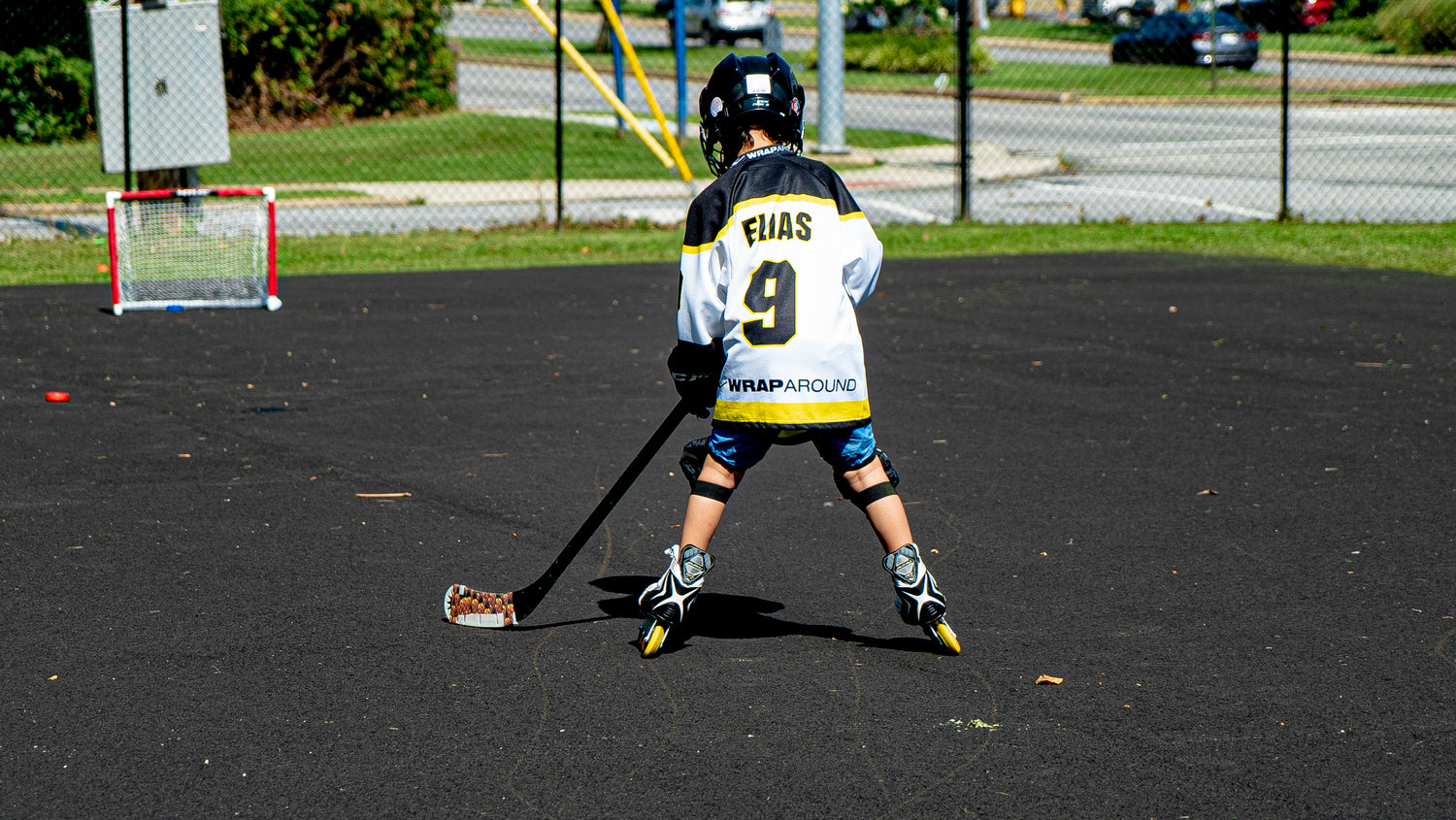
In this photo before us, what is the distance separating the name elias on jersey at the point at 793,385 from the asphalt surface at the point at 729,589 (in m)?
0.77

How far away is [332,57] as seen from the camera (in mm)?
25406

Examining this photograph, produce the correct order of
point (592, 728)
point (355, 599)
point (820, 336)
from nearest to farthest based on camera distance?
1. point (592, 728)
2. point (820, 336)
3. point (355, 599)

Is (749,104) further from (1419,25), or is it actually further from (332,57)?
(1419,25)

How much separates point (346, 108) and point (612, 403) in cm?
1916

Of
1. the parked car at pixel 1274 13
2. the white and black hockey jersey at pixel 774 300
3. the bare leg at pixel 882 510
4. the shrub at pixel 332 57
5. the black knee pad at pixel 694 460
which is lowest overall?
the bare leg at pixel 882 510

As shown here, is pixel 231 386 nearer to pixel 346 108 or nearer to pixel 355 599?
pixel 355 599

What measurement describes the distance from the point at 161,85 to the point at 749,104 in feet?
35.1

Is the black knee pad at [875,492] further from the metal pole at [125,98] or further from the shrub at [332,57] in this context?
the shrub at [332,57]

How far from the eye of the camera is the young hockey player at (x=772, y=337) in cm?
429

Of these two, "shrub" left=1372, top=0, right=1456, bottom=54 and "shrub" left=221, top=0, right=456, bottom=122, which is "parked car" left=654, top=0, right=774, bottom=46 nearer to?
"shrub" left=1372, top=0, right=1456, bottom=54

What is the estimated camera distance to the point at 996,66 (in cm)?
3784

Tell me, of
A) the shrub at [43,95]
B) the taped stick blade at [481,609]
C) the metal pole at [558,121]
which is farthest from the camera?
the shrub at [43,95]

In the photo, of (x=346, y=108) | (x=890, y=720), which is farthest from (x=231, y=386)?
(x=346, y=108)

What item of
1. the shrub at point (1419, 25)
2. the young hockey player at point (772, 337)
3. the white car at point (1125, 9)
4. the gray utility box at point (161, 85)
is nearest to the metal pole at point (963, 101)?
the gray utility box at point (161, 85)
